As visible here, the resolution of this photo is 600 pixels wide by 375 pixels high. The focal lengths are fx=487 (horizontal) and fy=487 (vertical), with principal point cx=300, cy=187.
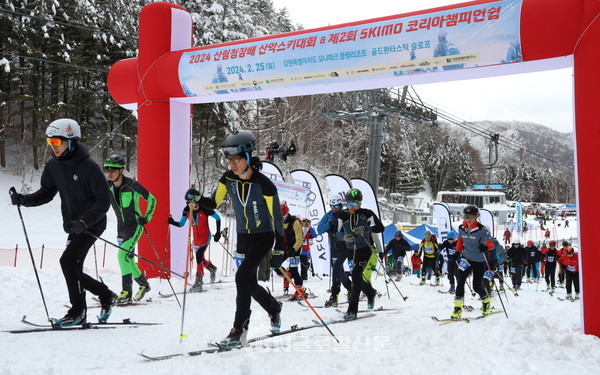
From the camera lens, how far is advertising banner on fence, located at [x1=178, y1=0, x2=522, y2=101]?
7.28 m

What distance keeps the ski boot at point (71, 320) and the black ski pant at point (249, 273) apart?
1692mm

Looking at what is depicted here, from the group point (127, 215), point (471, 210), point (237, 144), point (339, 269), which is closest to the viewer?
point (237, 144)

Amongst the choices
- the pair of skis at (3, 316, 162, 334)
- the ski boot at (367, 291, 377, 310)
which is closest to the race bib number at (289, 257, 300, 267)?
the ski boot at (367, 291, 377, 310)

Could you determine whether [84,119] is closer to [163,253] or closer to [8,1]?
[8,1]

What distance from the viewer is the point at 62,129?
481 centimetres

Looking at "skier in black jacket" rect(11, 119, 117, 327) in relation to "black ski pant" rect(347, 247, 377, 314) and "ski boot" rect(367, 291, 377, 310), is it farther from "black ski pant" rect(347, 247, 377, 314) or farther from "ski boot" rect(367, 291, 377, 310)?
"ski boot" rect(367, 291, 377, 310)

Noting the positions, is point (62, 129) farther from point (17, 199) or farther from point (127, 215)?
point (127, 215)

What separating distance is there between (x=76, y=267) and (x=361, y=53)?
5572mm

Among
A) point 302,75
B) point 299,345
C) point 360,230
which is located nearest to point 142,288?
point 360,230

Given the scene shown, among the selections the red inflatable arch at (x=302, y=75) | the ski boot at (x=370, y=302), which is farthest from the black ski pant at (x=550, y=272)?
the ski boot at (x=370, y=302)

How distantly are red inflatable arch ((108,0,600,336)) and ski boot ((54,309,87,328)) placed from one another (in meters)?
4.88

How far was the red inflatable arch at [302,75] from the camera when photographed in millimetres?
5719

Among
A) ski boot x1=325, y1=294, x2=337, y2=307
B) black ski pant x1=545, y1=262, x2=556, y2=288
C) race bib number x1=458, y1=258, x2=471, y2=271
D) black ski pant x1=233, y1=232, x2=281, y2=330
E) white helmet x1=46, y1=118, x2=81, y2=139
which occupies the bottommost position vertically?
black ski pant x1=545, y1=262, x2=556, y2=288

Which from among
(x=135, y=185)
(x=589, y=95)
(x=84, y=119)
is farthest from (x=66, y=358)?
(x=84, y=119)
